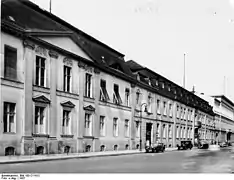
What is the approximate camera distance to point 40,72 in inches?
152

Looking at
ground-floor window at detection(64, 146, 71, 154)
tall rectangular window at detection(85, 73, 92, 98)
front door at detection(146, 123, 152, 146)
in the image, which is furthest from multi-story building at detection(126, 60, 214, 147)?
ground-floor window at detection(64, 146, 71, 154)

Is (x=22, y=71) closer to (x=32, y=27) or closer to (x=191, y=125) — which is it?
(x=32, y=27)

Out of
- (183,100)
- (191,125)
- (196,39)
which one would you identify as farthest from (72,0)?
(191,125)

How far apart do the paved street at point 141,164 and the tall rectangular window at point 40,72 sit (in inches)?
29.2

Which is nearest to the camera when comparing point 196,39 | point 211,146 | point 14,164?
A: point 14,164

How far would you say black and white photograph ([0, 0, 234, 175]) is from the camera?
11.9 ft

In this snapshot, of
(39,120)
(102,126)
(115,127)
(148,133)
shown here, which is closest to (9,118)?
(39,120)

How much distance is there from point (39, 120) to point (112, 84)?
0.87 meters

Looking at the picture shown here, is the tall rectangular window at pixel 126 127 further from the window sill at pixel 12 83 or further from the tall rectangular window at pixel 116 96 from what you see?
the window sill at pixel 12 83

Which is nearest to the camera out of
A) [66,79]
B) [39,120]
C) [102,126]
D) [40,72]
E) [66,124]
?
[39,120]

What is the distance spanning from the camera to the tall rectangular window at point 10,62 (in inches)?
140

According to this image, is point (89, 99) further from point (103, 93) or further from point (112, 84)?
point (112, 84)

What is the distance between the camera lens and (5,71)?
355cm

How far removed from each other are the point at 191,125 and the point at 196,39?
3.32ft
